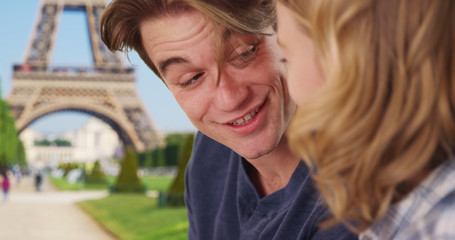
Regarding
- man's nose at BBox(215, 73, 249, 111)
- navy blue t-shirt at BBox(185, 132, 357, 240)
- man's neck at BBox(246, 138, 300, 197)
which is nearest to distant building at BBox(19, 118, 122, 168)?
navy blue t-shirt at BBox(185, 132, 357, 240)

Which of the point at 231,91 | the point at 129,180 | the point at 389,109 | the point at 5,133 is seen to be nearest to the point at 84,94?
the point at 5,133

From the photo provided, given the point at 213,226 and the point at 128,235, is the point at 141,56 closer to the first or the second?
the point at 213,226

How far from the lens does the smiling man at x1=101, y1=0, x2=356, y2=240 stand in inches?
60.2

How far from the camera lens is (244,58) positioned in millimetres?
1580

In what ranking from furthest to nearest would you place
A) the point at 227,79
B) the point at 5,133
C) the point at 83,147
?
1. the point at 83,147
2. the point at 5,133
3. the point at 227,79

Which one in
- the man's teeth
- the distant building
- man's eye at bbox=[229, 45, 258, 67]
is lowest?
the distant building

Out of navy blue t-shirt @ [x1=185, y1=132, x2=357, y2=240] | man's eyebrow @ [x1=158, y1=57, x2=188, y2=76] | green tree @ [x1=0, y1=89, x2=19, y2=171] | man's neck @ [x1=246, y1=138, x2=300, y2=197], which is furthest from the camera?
green tree @ [x1=0, y1=89, x2=19, y2=171]

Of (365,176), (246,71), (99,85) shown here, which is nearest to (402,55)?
(365,176)

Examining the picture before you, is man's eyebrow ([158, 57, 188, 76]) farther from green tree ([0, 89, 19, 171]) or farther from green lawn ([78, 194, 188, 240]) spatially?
green tree ([0, 89, 19, 171])

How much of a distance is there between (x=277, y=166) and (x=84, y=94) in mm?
31964

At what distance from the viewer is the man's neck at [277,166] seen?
72.1 inches

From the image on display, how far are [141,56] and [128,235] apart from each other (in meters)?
7.19

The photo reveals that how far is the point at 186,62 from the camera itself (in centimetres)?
159

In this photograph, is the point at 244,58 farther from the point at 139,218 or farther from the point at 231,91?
the point at 139,218
